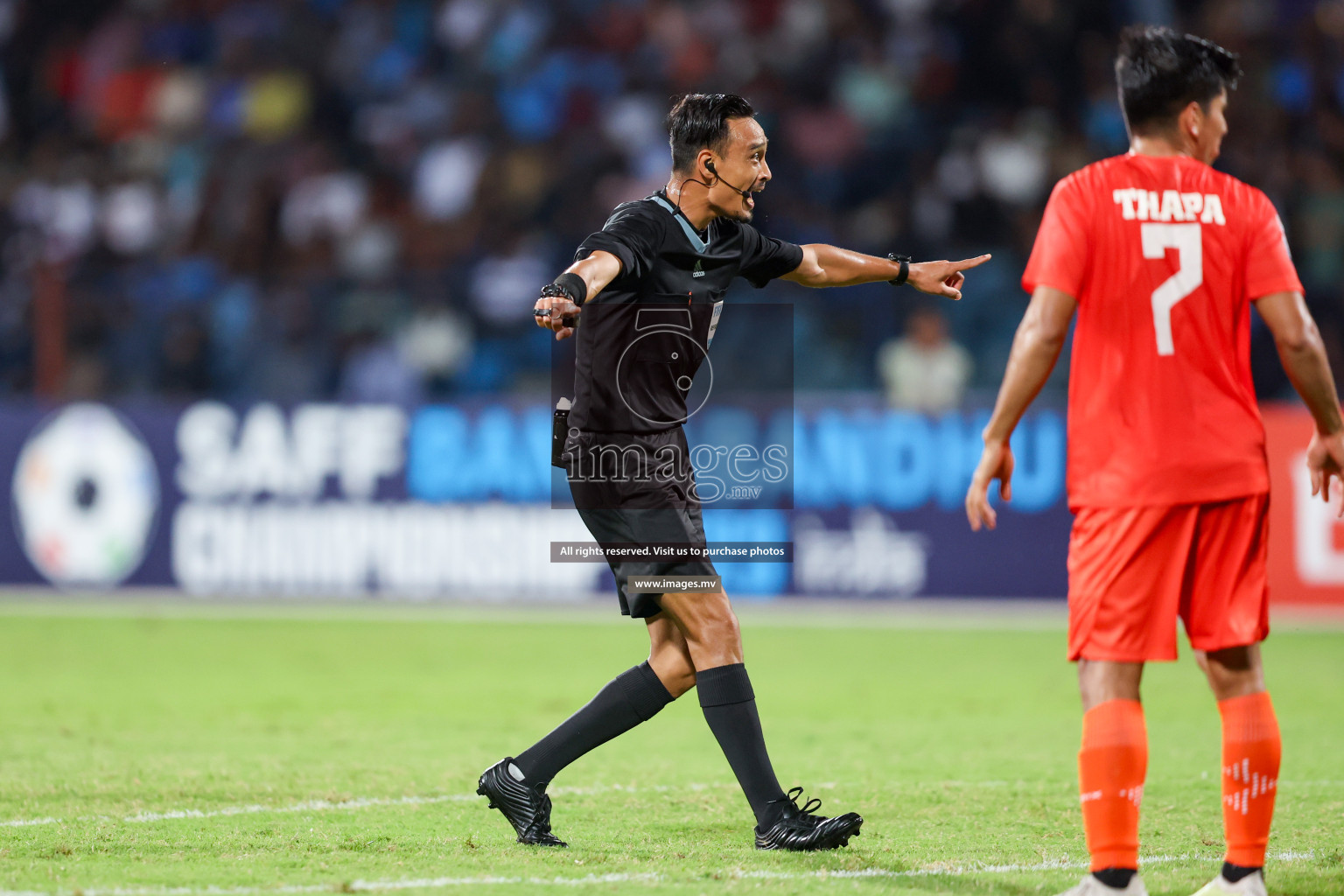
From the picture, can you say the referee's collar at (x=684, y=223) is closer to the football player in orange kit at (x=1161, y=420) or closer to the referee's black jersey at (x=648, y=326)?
the referee's black jersey at (x=648, y=326)

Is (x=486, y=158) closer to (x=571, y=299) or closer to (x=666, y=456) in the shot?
(x=666, y=456)

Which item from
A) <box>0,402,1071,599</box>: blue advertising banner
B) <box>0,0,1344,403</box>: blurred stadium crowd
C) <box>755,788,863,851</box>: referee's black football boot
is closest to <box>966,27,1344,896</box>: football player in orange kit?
<box>755,788,863,851</box>: referee's black football boot

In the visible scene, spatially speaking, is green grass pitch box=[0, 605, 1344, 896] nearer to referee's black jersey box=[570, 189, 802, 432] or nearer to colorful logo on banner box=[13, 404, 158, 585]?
colorful logo on banner box=[13, 404, 158, 585]

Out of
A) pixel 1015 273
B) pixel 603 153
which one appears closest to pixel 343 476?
pixel 603 153

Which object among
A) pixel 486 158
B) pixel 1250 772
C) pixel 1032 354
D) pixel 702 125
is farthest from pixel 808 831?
pixel 486 158

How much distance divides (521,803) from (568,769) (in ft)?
4.28

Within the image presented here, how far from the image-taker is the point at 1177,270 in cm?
384

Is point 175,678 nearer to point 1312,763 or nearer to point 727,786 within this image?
point 727,786

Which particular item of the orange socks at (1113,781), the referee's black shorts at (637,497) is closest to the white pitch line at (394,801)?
the referee's black shorts at (637,497)

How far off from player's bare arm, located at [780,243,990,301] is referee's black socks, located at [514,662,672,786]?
146 cm

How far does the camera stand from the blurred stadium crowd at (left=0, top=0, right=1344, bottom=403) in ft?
42.6

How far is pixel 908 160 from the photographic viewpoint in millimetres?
14578

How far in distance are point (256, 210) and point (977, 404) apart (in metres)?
7.60

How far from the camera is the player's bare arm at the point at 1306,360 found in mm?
3852
